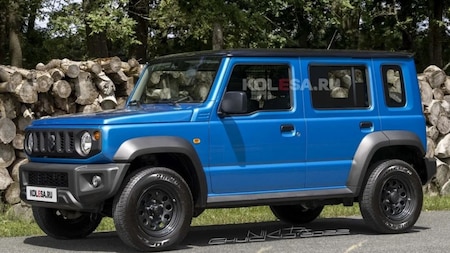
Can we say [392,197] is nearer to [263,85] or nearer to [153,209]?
[263,85]

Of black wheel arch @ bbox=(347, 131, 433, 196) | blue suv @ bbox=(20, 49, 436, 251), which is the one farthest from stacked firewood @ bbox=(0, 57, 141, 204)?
black wheel arch @ bbox=(347, 131, 433, 196)

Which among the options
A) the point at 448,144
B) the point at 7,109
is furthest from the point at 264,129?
the point at 448,144

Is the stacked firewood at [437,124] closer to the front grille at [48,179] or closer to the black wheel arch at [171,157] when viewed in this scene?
the black wheel arch at [171,157]

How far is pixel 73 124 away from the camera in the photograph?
9.12m

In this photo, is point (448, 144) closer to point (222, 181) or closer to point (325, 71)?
point (325, 71)

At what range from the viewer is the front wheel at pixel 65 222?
9914 mm

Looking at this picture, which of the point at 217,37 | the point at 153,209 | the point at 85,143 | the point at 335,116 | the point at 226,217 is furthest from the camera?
the point at 217,37

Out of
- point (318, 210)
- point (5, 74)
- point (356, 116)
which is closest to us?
point (356, 116)

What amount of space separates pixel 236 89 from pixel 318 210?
2.72 meters

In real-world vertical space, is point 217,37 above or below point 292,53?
above

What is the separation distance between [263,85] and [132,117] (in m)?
1.54

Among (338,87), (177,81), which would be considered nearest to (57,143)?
(177,81)

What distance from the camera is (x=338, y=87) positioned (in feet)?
34.1

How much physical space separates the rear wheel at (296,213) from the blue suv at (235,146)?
4.14 feet
